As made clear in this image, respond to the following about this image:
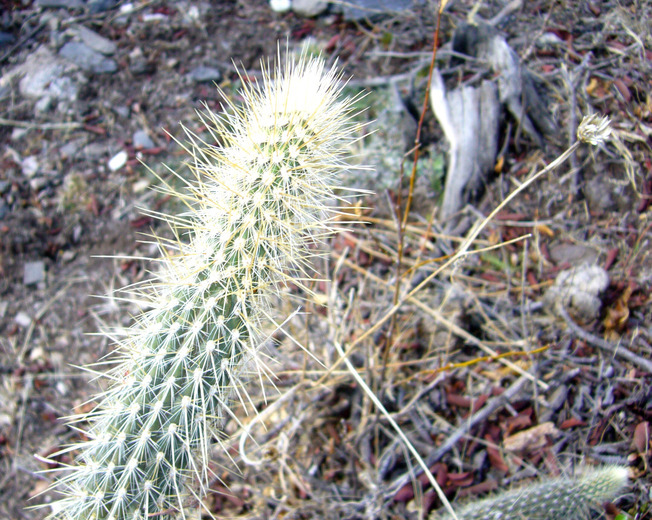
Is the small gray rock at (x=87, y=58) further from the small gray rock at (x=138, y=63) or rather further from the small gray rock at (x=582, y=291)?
the small gray rock at (x=582, y=291)

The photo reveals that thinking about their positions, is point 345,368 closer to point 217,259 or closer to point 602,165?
point 217,259

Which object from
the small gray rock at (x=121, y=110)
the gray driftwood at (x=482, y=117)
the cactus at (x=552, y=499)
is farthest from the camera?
the small gray rock at (x=121, y=110)

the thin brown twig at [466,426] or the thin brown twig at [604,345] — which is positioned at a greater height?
the thin brown twig at [604,345]

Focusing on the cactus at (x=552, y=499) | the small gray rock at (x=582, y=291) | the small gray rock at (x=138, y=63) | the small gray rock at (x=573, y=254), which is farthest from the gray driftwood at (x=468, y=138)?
the small gray rock at (x=138, y=63)

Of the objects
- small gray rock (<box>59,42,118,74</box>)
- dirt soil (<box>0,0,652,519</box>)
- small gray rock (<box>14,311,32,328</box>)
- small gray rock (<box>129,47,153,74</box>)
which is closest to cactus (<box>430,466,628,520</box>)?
dirt soil (<box>0,0,652,519</box>)

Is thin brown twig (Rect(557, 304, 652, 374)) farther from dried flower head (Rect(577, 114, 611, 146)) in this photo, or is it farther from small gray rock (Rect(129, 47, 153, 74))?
small gray rock (Rect(129, 47, 153, 74))
